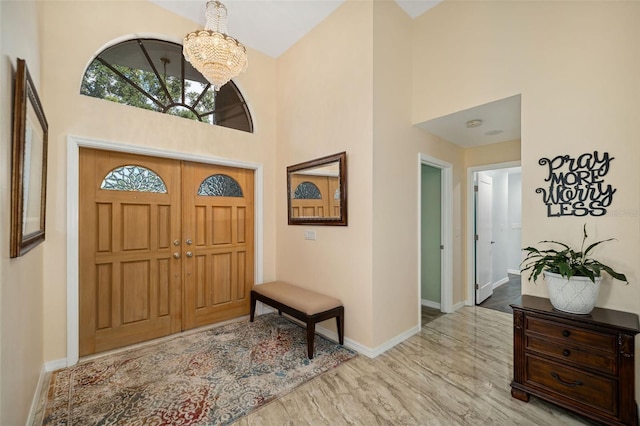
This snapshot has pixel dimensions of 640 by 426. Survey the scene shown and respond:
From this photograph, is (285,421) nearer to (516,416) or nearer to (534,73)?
(516,416)

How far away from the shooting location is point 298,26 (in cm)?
331

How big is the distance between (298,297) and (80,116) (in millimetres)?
2640

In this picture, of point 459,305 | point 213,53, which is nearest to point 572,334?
point 459,305

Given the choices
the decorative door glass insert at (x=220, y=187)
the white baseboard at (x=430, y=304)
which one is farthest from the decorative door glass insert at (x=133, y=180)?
the white baseboard at (x=430, y=304)

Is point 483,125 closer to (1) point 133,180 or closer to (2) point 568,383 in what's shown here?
(2) point 568,383

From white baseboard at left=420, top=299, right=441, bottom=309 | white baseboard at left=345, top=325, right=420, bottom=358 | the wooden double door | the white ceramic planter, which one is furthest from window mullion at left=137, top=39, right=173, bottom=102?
white baseboard at left=420, top=299, right=441, bottom=309

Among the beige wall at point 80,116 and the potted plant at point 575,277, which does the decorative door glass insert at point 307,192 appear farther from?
the potted plant at point 575,277

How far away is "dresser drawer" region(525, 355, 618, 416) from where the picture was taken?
5.57ft

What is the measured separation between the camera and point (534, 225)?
7.31 ft

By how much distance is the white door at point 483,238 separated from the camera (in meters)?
4.21

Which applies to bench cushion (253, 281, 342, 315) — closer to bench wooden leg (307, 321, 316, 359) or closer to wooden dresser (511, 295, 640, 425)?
bench wooden leg (307, 321, 316, 359)

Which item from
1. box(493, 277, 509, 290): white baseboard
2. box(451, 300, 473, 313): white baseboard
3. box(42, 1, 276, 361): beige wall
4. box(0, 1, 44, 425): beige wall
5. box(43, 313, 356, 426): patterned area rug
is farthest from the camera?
box(493, 277, 509, 290): white baseboard

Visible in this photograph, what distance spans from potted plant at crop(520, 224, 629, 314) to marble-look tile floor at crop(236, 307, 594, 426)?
0.76 metres

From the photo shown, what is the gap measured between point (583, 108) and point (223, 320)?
4.04m
